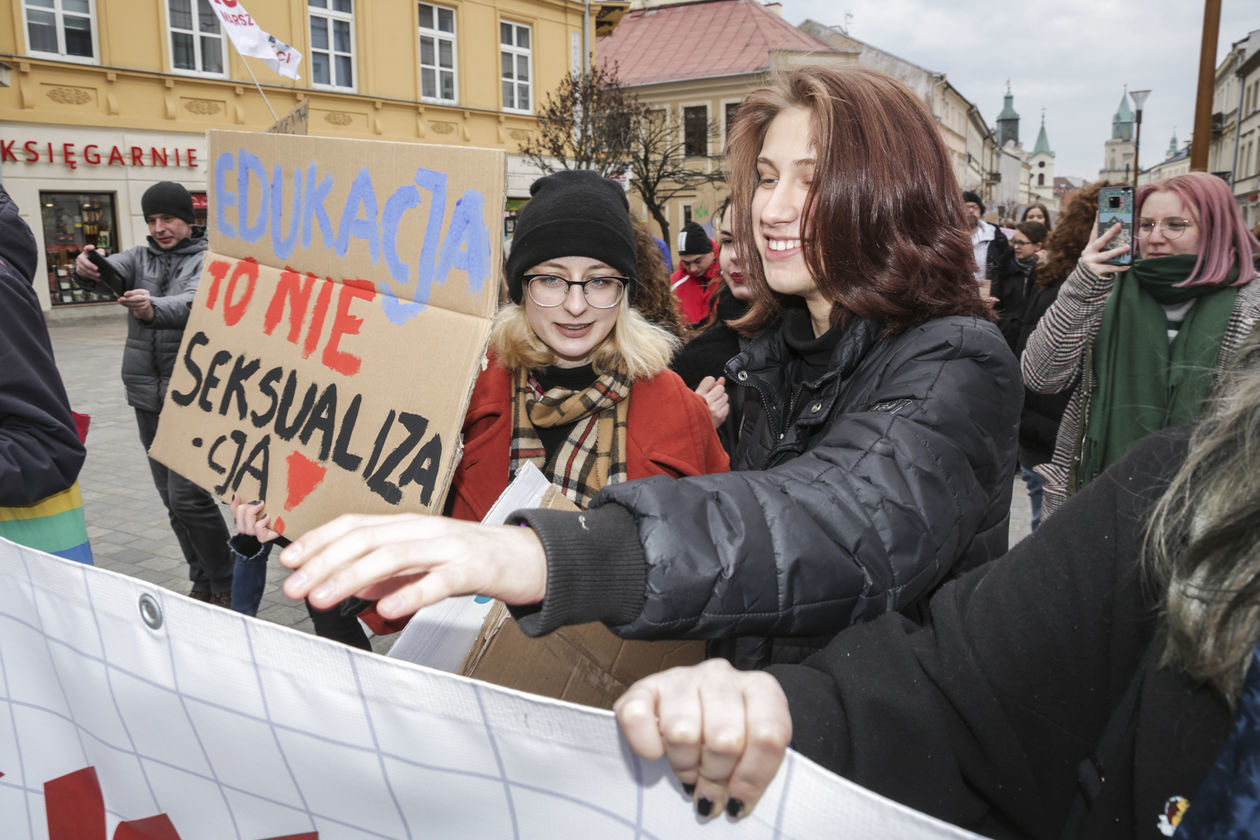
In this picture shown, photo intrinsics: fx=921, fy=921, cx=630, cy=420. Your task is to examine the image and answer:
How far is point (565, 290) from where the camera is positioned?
7.29 feet

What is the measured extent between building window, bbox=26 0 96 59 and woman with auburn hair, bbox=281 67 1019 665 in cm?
1738

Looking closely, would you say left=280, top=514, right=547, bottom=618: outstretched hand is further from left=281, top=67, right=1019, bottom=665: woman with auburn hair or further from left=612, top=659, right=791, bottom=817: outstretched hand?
left=612, top=659, right=791, bottom=817: outstretched hand

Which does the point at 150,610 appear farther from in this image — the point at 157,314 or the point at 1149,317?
the point at 157,314

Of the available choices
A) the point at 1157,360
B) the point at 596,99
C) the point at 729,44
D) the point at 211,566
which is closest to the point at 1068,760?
the point at 1157,360

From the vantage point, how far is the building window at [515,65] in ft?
71.7

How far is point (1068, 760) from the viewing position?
1029 mm

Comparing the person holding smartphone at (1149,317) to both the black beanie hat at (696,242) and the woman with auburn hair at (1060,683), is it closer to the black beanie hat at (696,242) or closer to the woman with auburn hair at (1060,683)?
the woman with auburn hair at (1060,683)

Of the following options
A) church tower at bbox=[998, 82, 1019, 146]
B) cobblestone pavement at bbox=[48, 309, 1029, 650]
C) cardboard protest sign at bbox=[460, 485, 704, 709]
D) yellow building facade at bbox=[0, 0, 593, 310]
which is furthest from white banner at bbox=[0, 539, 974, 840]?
church tower at bbox=[998, 82, 1019, 146]

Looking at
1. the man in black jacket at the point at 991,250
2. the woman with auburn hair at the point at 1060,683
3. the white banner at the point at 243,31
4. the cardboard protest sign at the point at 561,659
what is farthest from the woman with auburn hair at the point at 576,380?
the man in black jacket at the point at 991,250

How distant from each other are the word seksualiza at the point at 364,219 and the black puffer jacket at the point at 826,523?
0.78m

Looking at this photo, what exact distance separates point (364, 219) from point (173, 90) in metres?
17.3

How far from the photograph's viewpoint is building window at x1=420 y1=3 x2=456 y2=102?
20219mm

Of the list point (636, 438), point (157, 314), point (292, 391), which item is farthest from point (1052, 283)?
point (157, 314)

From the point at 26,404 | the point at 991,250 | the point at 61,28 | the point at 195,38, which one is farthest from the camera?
the point at 195,38
